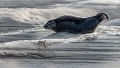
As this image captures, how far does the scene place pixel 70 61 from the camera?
736 cm

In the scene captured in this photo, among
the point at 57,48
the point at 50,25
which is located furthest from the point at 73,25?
the point at 57,48

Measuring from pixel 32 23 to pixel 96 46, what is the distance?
13.6ft

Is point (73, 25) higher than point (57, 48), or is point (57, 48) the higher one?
point (57, 48)

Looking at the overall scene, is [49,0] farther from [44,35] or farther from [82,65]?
[82,65]

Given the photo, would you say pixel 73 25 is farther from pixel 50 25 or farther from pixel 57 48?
pixel 57 48

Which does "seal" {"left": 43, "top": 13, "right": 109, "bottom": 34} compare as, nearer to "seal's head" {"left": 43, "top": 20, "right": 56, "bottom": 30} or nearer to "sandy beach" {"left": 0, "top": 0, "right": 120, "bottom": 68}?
"seal's head" {"left": 43, "top": 20, "right": 56, "bottom": 30}

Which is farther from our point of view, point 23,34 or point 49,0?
point 49,0

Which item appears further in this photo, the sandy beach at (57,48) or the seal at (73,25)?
the seal at (73,25)

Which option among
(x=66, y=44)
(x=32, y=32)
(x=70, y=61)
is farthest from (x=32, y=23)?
(x=70, y=61)

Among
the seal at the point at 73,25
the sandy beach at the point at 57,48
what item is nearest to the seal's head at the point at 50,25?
the seal at the point at 73,25

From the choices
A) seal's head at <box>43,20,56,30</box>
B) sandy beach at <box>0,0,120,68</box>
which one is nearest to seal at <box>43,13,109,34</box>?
seal's head at <box>43,20,56,30</box>

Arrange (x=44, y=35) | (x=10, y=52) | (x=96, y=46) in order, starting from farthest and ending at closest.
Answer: (x=44, y=35) → (x=96, y=46) → (x=10, y=52)

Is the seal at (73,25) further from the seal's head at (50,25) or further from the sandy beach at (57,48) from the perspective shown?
the sandy beach at (57,48)

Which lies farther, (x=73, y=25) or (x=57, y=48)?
(x=73, y=25)
